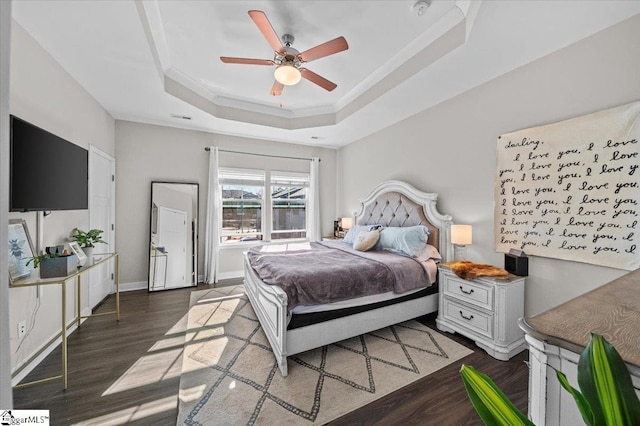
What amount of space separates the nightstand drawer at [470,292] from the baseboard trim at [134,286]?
441 cm

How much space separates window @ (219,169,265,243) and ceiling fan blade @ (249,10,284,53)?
2956 millimetres

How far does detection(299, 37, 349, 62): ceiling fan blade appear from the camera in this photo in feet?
6.69

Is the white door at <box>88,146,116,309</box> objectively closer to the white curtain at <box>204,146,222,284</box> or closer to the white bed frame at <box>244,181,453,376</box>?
the white curtain at <box>204,146,222,284</box>

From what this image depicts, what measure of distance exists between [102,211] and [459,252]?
15.5ft

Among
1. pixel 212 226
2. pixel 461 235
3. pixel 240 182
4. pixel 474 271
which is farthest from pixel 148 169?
pixel 474 271

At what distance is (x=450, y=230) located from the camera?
3004 millimetres

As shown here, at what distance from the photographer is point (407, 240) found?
3.11m

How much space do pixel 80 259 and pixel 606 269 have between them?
453 cm

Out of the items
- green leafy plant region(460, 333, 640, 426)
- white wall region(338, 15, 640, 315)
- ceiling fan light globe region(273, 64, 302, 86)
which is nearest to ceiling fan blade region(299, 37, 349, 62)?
ceiling fan light globe region(273, 64, 302, 86)

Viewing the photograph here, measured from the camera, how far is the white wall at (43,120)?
1913 millimetres

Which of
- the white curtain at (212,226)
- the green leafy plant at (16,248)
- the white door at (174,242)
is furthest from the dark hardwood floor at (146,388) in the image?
the white curtain at (212,226)

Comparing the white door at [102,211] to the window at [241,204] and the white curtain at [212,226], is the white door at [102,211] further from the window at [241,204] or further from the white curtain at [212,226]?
the window at [241,204]

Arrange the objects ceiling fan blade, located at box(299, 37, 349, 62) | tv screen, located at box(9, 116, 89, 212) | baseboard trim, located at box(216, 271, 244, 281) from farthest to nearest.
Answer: baseboard trim, located at box(216, 271, 244, 281)
ceiling fan blade, located at box(299, 37, 349, 62)
tv screen, located at box(9, 116, 89, 212)

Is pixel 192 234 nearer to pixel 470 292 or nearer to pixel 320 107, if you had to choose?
pixel 320 107
